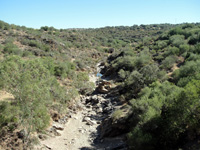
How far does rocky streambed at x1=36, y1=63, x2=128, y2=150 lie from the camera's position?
51.3 ft

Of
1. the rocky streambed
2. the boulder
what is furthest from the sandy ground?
the boulder

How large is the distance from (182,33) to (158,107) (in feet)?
158

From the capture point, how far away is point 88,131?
63.2ft

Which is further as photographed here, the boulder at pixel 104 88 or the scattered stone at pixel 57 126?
the boulder at pixel 104 88

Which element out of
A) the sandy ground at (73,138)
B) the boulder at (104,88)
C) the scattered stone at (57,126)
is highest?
the boulder at (104,88)

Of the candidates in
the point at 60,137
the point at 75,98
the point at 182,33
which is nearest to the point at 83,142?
the point at 60,137

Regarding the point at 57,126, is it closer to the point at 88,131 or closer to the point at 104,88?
the point at 88,131

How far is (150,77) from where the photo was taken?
79.8 feet

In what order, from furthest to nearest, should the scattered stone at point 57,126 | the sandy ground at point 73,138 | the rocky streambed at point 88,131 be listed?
the scattered stone at point 57,126, the sandy ground at point 73,138, the rocky streambed at point 88,131

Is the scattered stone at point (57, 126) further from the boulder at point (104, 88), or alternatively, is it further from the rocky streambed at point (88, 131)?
the boulder at point (104, 88)

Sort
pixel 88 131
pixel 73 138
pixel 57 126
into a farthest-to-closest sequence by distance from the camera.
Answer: pixel 88 131, pixel 57 126, pixel 73 138

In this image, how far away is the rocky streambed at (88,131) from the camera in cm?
1565

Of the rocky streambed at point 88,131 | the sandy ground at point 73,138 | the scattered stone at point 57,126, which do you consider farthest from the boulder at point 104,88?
the scattered stone at point 57,126

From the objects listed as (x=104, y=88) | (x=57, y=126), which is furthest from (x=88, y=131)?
(x=104, y=88)
